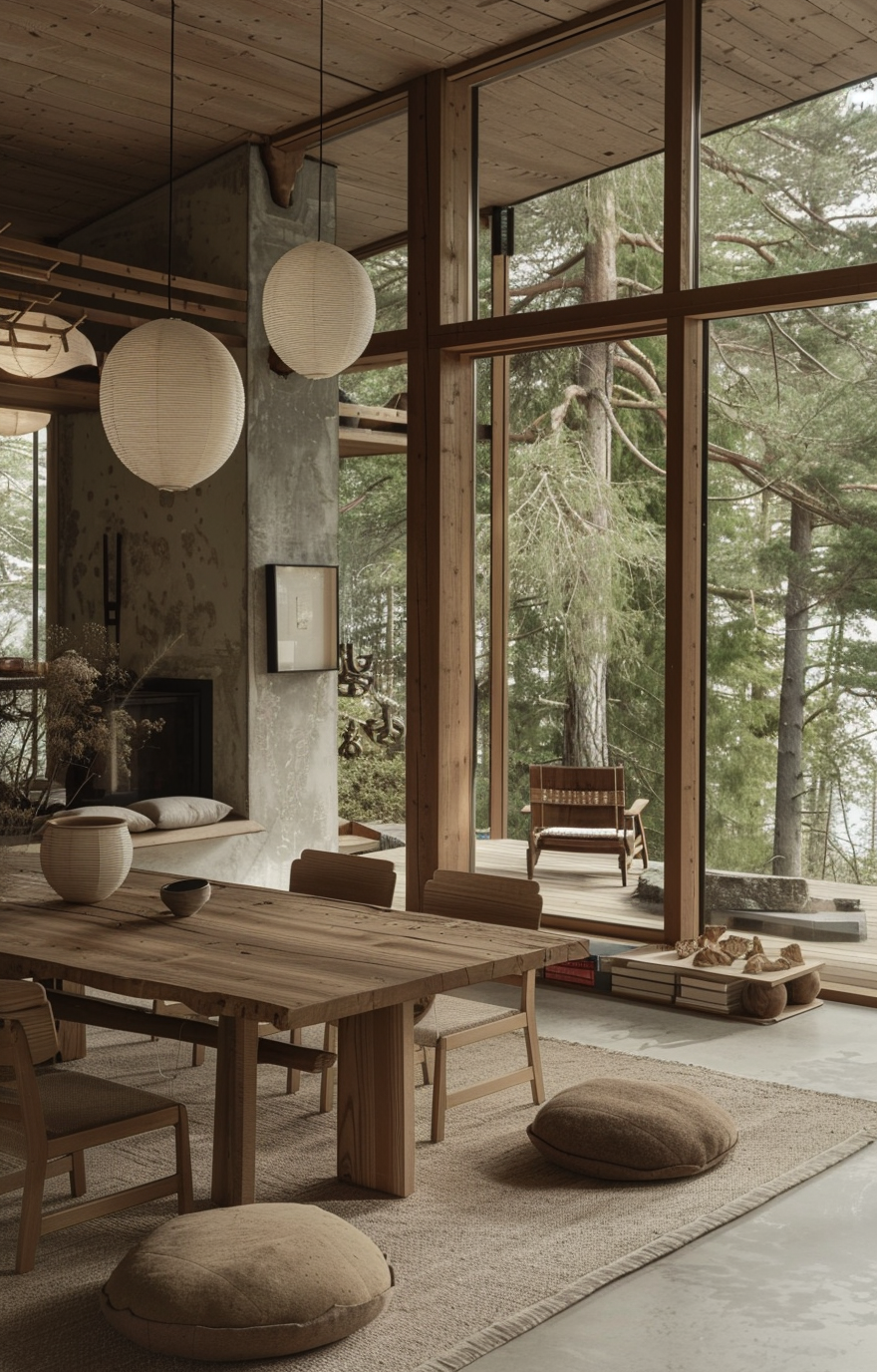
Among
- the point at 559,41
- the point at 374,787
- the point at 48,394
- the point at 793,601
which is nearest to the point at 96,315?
the point at 48,394

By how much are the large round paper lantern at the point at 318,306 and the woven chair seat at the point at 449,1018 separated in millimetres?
1948

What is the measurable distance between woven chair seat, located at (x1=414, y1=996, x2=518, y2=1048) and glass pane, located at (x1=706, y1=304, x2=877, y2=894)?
6.84 ft

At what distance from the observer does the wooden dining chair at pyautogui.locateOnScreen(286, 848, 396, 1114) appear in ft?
15.1

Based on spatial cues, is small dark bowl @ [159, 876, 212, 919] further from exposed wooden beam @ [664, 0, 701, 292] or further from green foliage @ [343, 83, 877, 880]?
exposed wooden beam @ [664, 0, 701, 292]

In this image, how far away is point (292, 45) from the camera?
6234 mm

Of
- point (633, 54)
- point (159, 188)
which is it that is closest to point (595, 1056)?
point (633, 54)

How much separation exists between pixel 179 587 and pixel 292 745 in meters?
1.03

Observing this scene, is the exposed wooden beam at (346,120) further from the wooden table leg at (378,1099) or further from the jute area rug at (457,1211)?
the wooden table leg at (378,1099)

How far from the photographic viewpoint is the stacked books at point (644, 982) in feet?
18.8

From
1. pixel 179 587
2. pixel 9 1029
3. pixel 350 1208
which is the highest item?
pixel 179 587

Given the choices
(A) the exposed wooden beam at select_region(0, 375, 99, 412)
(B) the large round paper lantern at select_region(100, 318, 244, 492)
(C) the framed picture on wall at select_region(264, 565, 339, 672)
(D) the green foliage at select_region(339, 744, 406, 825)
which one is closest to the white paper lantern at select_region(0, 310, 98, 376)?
(A) the exposed wooden beam at select_region(0, 375, 99, 412)

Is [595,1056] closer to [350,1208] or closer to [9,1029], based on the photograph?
[350,1208]

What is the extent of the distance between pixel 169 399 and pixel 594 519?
3011mm

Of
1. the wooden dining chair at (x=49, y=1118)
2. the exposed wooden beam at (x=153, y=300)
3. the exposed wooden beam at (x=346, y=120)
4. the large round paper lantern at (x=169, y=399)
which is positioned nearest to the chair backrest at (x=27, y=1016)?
the wooden dining chair at (x=49, y=1118)
